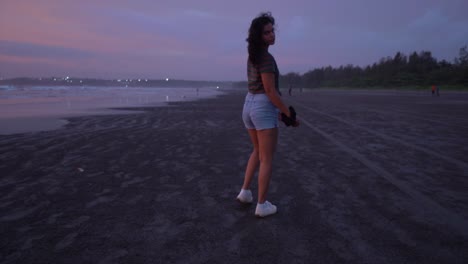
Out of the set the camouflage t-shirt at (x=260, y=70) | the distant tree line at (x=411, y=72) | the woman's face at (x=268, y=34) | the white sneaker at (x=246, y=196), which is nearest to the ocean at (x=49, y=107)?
the white sneaker at (x=246, y=196)

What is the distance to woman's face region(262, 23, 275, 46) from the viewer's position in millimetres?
3176

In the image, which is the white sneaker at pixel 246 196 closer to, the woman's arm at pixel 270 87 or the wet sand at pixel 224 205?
the wet sand at pixel 224 205

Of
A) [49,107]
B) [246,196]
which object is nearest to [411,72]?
[49,107]

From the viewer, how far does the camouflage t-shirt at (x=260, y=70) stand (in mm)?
3090

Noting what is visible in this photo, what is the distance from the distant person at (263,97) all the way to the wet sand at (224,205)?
64cm

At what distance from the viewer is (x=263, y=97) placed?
10.5ft

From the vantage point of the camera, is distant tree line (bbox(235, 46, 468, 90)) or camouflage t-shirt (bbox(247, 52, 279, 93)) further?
distant tree line (bbox(235, 46, 468, 90))

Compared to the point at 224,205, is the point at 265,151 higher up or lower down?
higher up

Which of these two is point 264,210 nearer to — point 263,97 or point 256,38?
point 263,97

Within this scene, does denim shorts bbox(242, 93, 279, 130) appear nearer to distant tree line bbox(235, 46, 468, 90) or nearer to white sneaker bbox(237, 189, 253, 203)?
white sneaker bbox(237, 189, 253, 203)

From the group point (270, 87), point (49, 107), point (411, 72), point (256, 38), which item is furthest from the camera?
point (411, 72)

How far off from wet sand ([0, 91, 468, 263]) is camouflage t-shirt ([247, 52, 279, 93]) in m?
1.39

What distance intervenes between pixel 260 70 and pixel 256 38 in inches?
13.2

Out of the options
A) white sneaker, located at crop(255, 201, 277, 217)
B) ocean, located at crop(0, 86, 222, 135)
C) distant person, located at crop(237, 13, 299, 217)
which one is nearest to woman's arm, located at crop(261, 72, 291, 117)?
distant person, located at crop(237, 13, 299, 217)
